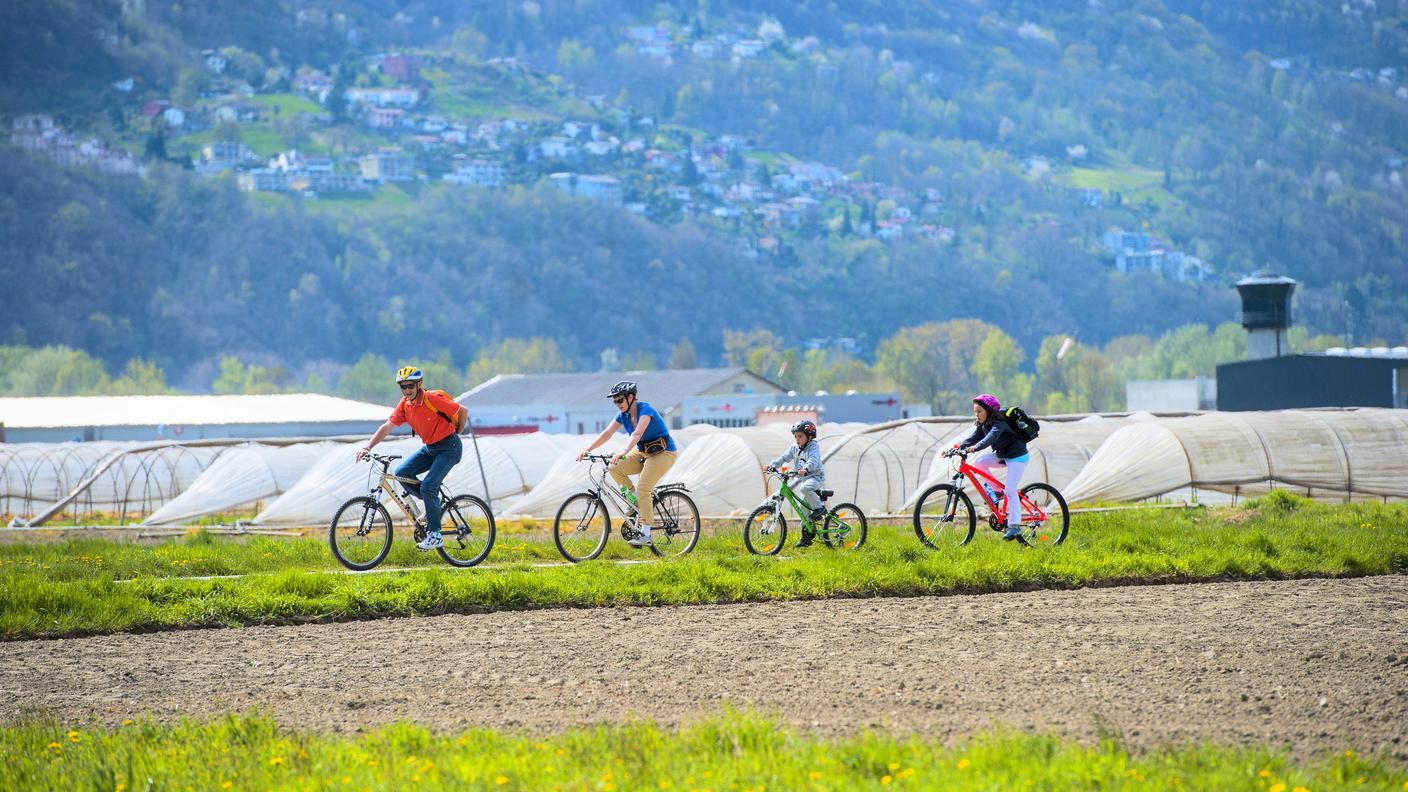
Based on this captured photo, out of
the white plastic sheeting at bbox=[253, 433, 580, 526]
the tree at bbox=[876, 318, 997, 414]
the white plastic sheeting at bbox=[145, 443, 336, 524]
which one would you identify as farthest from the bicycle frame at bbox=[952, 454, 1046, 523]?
the tree at bbox=[876, 318, 997, 414]

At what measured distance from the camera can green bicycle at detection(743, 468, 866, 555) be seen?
19656 mm

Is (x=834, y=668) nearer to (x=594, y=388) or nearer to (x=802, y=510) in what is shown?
(x=802, y=510)

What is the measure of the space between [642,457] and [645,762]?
11.3 meters

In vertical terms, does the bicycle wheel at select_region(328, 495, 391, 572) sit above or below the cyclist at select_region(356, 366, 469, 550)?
below

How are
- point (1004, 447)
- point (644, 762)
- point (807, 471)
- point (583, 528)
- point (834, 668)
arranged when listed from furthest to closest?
1. point (807, 471)
2. point (1004, 447)
3. point (583, 528)
4. point (834, 668)
5. point (644, 762)

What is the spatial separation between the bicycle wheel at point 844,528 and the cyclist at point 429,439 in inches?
192

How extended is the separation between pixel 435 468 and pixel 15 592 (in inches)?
182

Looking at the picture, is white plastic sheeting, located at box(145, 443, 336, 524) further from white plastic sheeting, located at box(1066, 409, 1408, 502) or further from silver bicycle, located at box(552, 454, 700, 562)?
silver bicycle, located at box(552, 454, 700, 562)

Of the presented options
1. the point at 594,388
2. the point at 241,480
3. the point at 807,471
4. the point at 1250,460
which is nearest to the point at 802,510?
the point at 807,471

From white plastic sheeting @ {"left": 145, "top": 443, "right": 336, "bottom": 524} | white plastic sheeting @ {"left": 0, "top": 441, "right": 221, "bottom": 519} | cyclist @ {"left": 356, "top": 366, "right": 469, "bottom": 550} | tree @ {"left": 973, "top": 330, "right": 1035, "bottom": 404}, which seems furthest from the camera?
tree @ {"left": 973, "top": 330, "right": 1035, "bottom": 404}

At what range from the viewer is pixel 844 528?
66.1ft

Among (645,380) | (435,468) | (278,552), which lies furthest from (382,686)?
(645,380)

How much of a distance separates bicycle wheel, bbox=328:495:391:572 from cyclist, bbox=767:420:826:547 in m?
4.83

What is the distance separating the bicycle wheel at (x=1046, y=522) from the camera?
62.4ft
